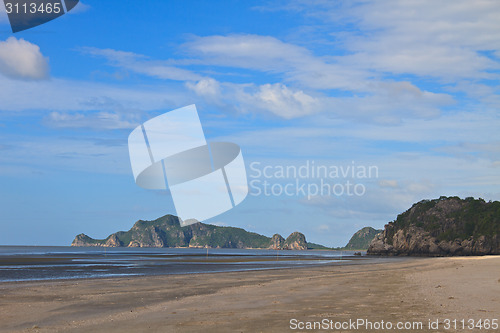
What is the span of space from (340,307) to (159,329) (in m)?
6.99

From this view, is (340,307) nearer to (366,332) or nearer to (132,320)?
(366,332)

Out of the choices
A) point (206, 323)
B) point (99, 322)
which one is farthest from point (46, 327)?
point (206, 323)

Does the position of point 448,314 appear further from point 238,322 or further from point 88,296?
point 88,296

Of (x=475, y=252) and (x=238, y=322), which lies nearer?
(x=238, y=322)

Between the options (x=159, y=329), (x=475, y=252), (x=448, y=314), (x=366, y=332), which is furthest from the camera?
(x=475, y=252)

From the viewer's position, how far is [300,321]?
1445cm

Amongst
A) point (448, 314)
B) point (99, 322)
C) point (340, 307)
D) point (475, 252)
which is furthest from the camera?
point (475, 252)

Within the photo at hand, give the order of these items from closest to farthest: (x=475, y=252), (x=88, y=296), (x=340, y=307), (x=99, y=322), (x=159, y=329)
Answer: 1. (x=159, y=329)
2. (x=99, y=322)
3. (x=340, y=307)
4. (x=88, y=296)
5. (x=475, y=252)

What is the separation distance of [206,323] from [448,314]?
744 cm

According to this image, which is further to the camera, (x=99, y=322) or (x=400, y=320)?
(x=99, y=322)

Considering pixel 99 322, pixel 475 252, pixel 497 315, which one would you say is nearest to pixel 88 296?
pixel 99 322

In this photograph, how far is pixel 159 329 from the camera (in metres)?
13.9

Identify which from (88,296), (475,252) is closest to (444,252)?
(475,252)

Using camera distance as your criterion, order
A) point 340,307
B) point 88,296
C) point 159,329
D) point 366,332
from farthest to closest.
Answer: point 88,296, point 340,307, point 159,329, point 366,332
